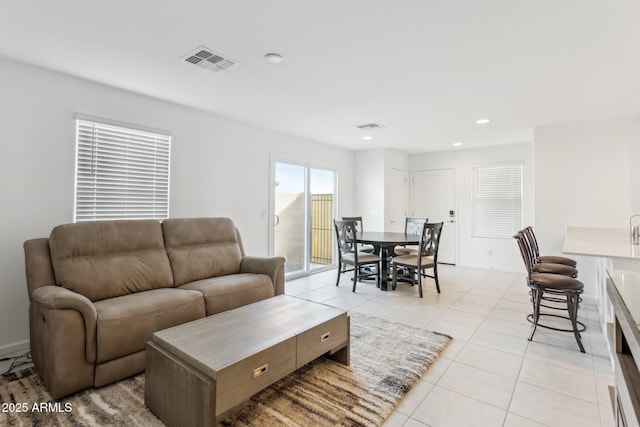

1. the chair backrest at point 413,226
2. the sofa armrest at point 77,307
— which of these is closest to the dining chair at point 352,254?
the chair backrest at point 413,226

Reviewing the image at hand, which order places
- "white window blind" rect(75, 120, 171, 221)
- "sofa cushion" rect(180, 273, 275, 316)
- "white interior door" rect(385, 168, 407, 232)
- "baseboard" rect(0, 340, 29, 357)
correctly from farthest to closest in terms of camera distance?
"white interior door" rect(385, 168, 407, 232) < "white window blind" rect(75, 120, 171, 221) < "sofa cushion" rect(180, 273, 275, 316) < "baseboard" rect(0, 340, 29, 357)

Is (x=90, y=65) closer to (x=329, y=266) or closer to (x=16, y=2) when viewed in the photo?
(x=16, y=2)

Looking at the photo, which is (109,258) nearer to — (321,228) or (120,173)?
(120,173)

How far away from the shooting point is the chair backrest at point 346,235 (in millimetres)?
4473

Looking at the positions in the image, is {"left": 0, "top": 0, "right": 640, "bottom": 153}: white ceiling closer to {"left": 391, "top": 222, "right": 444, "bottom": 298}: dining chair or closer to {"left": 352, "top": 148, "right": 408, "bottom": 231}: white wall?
{"left": 391, "top": 222, "right": 444, "bottom": 298}: dining chair

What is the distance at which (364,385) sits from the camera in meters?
2.09

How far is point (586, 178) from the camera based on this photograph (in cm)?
418

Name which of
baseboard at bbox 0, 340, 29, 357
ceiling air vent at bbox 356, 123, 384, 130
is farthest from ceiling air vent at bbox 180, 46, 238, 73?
baseboard at bbox 0, 340, 29, 357

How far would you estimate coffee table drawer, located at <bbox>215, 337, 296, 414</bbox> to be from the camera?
1.53 meters

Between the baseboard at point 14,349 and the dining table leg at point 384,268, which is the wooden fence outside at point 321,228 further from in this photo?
the baseboard at point 14,349

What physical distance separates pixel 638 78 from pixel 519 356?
2.74 metres

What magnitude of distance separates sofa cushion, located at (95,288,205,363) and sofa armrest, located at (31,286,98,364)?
3 centimetres

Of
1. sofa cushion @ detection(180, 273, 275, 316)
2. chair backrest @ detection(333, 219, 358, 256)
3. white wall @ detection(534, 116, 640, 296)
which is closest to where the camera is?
sofa cushion @ detection(180, 273, 275, 316)

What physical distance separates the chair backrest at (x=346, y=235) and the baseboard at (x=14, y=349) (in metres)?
3.55
